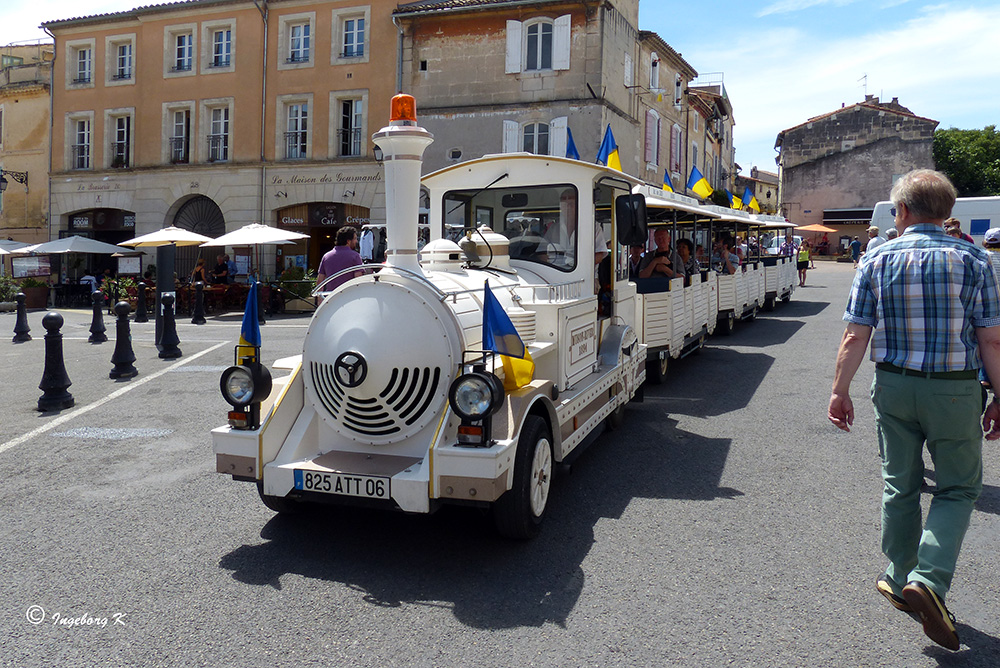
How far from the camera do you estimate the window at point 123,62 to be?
2792 centimetres

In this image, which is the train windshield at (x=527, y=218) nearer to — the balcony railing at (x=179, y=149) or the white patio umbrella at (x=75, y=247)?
the white patio umbrella at (x=75, y=247)

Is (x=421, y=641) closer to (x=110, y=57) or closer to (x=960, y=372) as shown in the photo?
(x=960, y=372)

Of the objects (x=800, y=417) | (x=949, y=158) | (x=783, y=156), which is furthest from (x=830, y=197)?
(x=800, y=417)

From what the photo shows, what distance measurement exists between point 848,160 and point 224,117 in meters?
35.0

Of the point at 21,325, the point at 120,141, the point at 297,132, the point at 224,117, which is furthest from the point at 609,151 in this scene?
the point at 120,141

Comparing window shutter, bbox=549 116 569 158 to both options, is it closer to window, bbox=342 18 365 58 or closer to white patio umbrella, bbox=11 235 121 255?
window, bbox=342 18 365 58

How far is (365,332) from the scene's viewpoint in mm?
4246

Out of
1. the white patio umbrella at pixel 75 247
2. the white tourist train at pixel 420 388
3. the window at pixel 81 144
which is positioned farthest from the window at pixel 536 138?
the white tourist train at pixel 420 388

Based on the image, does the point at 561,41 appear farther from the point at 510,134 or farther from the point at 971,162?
the point at 971,162

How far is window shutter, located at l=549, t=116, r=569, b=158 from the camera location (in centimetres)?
2288

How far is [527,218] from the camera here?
20.7ft

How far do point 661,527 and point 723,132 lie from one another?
4182 cm

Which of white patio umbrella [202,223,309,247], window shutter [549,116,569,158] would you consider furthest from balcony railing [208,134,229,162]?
window shutter [549,116,569,158]

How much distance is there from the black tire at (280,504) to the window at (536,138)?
19.5 metres
